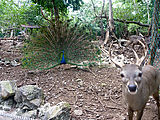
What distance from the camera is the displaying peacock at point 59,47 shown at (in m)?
4.83

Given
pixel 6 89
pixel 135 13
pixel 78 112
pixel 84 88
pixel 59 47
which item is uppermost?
pixel 135 13

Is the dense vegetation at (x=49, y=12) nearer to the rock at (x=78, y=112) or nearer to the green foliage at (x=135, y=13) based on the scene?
the green foliage at (x=135, y=13)

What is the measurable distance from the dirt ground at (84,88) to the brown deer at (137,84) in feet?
2.42

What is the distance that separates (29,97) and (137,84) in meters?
2.28

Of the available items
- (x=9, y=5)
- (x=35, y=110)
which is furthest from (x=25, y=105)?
(x=9, y=5)

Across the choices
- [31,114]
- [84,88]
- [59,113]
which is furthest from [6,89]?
[84,88]

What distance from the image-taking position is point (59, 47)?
5086mm

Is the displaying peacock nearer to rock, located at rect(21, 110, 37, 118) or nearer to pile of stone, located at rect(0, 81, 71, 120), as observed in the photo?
pile of stone, located at rect(0, 81, 71, 120)

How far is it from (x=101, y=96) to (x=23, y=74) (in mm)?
2672

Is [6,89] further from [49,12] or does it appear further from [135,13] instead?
[135,13]

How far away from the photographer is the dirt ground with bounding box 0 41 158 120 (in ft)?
9.10

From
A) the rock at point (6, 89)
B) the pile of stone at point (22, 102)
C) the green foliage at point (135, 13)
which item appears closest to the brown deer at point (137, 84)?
the pile of stone at point (22, 102)

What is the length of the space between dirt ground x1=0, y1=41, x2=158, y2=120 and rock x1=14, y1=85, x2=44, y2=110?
31 centimetres

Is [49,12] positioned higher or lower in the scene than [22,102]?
higher
